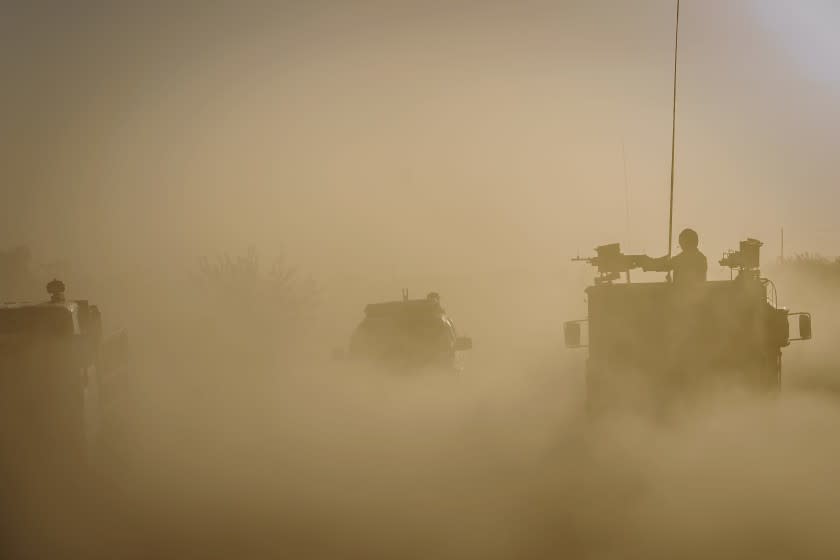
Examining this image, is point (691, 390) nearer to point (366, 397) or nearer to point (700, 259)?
point (700, 259)

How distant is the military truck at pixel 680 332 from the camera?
45.9 feet

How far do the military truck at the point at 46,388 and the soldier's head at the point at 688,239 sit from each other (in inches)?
255

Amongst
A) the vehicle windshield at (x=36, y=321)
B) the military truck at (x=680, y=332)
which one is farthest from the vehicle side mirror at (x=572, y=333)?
the vehicle windshield at (x=36, y=321)

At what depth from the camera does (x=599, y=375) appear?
14.6m

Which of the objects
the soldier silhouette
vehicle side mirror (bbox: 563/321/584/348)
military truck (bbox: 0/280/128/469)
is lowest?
military truck (bbox: 0/280/128/469)

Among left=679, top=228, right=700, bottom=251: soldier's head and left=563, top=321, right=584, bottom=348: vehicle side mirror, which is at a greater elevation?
left=679, top=228, right=700, bottom=251: soldier's head

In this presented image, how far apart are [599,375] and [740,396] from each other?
4.88ft

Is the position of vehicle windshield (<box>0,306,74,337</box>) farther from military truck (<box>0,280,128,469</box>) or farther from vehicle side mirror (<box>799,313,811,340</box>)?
vehicle side mirror (<box>799,313,811,340</box>)

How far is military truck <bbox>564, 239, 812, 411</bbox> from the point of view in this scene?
1398 centimetres

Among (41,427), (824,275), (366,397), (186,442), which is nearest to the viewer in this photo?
(41,427)

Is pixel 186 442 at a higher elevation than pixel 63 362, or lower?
lower

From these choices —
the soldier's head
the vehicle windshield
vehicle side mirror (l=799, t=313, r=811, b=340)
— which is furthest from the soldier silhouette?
the vehicle windshield

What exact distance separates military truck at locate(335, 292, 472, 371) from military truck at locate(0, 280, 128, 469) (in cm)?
675

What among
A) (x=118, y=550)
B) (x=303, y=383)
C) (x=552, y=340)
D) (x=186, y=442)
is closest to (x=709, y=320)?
(x=118, y=550)
